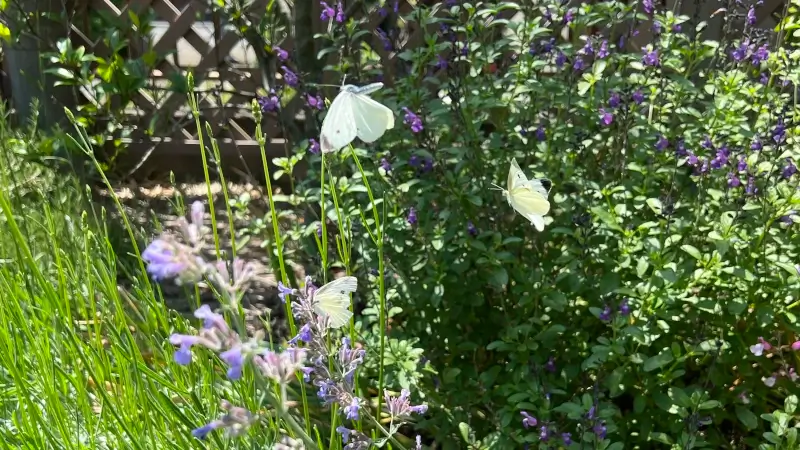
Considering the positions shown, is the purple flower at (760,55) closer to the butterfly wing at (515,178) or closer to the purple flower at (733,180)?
the purple flower at (733,180)

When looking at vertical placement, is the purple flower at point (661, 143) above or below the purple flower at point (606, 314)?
above

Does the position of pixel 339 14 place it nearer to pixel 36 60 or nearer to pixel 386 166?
pixel 386 166

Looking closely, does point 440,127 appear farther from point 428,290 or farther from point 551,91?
point 428,290

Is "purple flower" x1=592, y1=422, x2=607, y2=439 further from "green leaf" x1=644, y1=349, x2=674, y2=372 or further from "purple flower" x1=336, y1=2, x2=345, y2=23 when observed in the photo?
"purple flower" x1=336, y1=2, x2=345, y2=23

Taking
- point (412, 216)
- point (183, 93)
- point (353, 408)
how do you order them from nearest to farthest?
1. point (353, 408)
2. point (412, 216)
3. point (183, 93)

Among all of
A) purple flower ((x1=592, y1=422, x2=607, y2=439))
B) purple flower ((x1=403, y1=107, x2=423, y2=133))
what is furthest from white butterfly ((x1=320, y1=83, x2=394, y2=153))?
purple flower ((x1=592, y1=422, x2=607, y2=439))

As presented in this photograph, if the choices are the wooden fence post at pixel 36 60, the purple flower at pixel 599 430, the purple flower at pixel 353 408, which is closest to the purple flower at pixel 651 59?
the purple flower at pixel 599 430

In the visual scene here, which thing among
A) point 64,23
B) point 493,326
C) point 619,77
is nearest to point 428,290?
point 493,326

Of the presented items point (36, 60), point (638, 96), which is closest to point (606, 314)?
point (638, 96)
